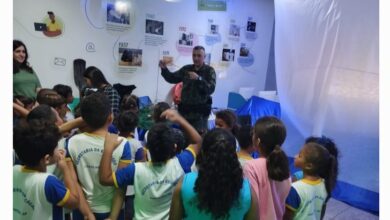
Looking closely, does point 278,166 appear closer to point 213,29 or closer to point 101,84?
point 101,84

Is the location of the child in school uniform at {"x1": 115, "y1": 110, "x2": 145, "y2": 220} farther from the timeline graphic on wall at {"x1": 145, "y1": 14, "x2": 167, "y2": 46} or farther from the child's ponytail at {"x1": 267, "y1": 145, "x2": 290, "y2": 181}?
the timeline graphic on wall at {"x1": 145, "y1": 14, "x2": 167, "y2": 46}

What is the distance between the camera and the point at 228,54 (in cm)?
499

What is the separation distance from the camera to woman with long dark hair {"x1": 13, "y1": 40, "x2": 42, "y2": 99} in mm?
2551

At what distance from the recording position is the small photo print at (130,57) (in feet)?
12.6

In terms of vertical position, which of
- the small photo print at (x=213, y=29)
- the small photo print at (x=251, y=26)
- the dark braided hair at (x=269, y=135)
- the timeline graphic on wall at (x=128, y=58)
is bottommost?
the dark braided hair at (x=269, y=135)

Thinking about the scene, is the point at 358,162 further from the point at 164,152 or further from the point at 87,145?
the point at 87,145

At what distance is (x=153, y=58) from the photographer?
415cm

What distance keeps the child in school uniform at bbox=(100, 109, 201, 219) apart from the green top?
1458 mm

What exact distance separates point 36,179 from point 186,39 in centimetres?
350

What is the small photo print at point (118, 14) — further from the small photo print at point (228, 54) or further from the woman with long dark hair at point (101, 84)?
the small photo print at point (228, 54)

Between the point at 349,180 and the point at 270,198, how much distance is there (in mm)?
1883

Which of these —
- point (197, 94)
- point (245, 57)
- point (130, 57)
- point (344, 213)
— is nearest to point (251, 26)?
point (245, 57)

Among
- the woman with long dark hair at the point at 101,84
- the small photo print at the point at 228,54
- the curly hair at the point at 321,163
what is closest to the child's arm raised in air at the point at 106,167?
the curly hair at the point at 321,163

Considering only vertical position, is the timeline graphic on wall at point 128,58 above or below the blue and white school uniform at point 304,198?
above
